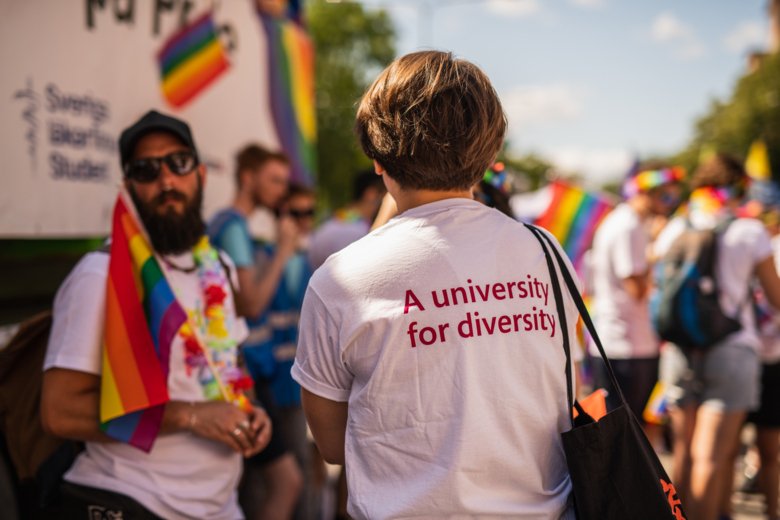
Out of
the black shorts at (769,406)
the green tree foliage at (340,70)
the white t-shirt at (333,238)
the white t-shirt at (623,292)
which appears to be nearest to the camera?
the white t-shirt at (623,292)

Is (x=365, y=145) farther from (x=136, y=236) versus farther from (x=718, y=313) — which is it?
(x=718, y=313)

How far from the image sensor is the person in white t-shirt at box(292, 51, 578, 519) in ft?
5.10

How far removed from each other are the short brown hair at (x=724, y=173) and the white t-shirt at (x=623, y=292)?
19.8 inches

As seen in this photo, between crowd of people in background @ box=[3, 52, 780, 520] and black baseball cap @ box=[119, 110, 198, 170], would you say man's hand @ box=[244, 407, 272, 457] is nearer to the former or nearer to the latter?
crowd of people in background @ box=[3, 52, 780, 520]

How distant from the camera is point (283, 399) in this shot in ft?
13.0

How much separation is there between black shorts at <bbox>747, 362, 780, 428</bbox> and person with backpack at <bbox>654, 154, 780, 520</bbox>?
54 cm

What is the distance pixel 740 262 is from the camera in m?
4.05

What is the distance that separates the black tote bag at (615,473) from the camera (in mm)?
1596

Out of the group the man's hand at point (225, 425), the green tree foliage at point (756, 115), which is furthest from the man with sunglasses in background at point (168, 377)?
the green tree foliage at point (756, 115)

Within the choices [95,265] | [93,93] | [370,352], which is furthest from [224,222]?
[370,352]

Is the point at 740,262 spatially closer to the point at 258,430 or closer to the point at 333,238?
the point at 333,238

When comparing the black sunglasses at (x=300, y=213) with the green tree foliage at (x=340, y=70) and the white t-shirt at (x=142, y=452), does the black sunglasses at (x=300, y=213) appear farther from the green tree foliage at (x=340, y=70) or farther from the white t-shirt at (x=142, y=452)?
the green tree foliage at (x=340, y=70)

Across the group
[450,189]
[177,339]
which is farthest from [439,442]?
[177,339]

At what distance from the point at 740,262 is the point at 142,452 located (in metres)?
3.27
